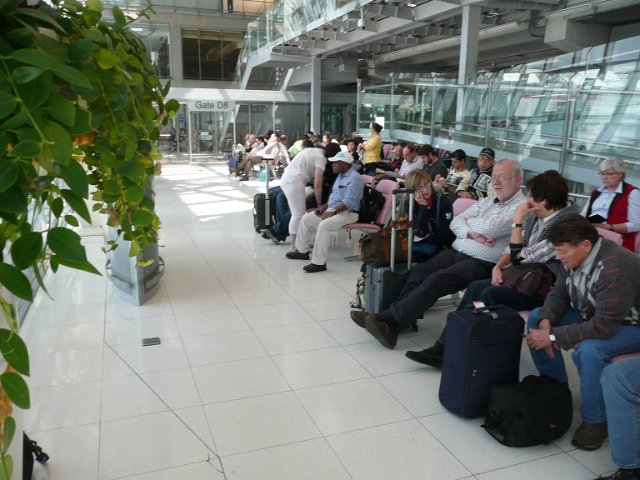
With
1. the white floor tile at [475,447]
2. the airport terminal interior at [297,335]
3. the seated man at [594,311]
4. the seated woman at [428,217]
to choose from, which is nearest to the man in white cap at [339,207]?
the airport terminal interior at [297,335]

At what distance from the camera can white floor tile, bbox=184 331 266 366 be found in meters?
3.76

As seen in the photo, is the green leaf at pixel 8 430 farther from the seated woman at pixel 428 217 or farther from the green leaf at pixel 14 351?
the seated woman at pixel 428 217

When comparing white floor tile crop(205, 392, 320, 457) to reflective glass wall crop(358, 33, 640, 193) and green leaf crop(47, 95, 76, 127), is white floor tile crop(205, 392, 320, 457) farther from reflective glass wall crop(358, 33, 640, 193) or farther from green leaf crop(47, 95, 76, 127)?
reflective glass wall crop(358, 33, 640, 193)

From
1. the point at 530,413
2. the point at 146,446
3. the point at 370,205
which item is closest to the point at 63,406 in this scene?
the point at 146,446

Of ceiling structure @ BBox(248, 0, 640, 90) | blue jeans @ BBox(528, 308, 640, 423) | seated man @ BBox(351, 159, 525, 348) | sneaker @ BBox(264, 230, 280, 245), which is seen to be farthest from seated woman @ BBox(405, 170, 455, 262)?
ceiling structure @ BBox(248, 0, 640, 90)

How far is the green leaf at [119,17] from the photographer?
89 centimetres

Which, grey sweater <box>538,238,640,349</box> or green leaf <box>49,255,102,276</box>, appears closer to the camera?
green leaf <box>49,255,102,276</box>

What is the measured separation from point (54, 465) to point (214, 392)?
0.95 metres

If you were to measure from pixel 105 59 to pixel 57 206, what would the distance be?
22cm

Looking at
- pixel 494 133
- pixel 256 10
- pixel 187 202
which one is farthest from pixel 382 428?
pixel 256 10

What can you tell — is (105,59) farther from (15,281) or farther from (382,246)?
(382,246)

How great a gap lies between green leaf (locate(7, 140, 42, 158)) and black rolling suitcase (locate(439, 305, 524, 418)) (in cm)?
266

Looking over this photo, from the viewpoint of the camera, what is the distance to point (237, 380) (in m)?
3.44

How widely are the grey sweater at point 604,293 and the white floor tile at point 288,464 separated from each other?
133cm
